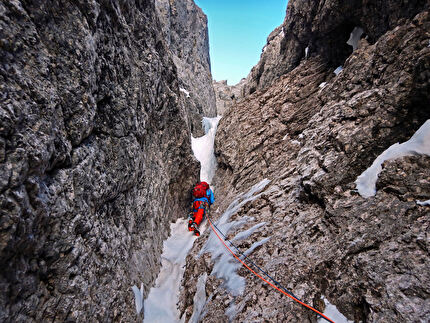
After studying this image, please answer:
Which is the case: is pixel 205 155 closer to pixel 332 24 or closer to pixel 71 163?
pixel 332 24

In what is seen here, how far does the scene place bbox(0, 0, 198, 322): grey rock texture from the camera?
280 centimetres

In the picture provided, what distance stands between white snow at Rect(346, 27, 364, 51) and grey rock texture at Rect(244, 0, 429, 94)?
0.23m

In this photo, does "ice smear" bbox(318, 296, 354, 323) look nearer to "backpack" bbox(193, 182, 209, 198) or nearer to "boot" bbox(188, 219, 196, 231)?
"boot" bbox(188, 219, 196, 231)

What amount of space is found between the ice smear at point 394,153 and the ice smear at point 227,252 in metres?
3.77

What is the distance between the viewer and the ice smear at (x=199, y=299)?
6043mm

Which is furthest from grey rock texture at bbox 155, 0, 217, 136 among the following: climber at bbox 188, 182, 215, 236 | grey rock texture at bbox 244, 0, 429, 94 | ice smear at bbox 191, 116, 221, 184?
climber at bbox 188, 182, 215, 236

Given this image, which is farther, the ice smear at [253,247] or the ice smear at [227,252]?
the ice smear at [253,247]

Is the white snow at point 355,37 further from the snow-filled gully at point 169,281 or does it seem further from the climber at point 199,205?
the snow-filled gully at point 169,281

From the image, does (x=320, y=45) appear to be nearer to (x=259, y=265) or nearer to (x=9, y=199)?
(x=259, y=265)

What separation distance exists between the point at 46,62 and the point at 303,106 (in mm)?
11734

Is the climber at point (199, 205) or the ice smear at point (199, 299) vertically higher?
the climber at point (199, 205)

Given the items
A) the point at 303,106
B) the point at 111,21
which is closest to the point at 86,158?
the point at 111,21

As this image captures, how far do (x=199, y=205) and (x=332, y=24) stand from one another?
1311 cm

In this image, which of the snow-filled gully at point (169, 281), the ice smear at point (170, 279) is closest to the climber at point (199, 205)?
the snow-filled gully at point (169, 281)
